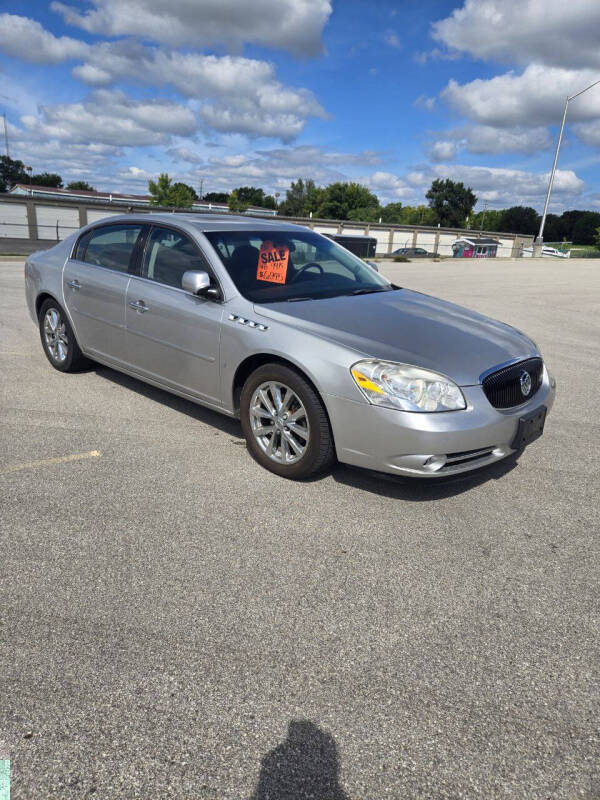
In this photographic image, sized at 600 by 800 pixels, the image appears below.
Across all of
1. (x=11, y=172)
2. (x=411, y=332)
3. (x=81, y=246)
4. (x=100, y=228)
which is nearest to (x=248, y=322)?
(x=411, y=332)

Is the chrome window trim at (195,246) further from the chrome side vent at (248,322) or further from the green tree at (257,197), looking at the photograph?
the green tree at (257,197)

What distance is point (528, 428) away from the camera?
361 centimetres

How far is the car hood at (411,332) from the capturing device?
345cm

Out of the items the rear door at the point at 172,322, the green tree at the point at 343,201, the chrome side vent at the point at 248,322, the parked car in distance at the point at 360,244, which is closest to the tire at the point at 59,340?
the rear door at the point at 172,322

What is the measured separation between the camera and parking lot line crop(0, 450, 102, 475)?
12.5ft

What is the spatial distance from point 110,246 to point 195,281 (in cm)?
163

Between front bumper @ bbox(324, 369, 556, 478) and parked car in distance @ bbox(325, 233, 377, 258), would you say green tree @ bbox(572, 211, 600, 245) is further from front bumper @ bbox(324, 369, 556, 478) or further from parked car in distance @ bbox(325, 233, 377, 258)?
front bumper @ bbox(324, 369, 556, 478)

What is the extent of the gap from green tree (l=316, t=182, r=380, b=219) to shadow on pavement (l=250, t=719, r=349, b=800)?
395 feet

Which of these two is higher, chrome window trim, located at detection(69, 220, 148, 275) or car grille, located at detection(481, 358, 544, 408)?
chrome window trim, located at detection(69, 220, 148, 275)

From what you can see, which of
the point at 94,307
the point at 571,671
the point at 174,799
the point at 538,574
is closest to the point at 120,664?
the point at 174,799

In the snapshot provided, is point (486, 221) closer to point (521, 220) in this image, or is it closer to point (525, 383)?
point (521, 220)

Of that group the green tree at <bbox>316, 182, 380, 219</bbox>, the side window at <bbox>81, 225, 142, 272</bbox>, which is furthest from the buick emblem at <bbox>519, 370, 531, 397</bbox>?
the green tree at <bbox>316, 182, 380, 219</bbox>

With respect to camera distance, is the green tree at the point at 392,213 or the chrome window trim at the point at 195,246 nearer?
the chrome window trim at the point at 195,246

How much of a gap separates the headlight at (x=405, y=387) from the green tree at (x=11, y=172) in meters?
121
